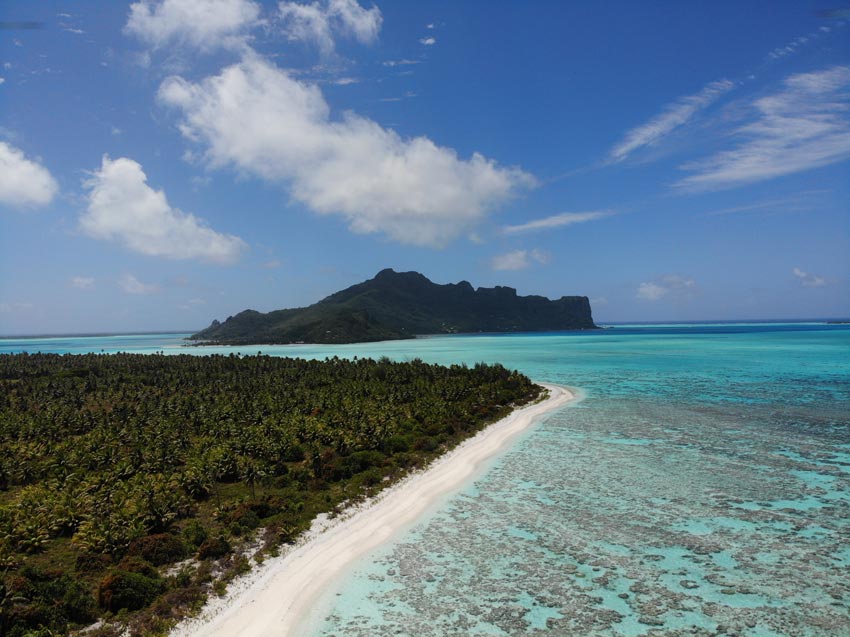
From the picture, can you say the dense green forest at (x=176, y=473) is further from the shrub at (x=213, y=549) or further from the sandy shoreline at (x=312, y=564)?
the sandy shoreline at (x=312, y=564)

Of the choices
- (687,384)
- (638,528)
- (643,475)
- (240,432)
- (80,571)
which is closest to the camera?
(80,571)

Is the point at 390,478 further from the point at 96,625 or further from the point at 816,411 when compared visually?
the point at 816,411

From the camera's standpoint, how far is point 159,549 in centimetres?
2844

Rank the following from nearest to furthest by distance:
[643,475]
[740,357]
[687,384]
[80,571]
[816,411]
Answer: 1. [80,571]
2. [643,475]
3. [816,411]
4. [687,384]
5. [740,357]

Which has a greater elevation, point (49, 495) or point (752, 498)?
point (49, 495)

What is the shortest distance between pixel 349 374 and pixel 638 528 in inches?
3004

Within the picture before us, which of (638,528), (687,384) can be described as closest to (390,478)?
(638,528)

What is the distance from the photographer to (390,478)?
146 ft

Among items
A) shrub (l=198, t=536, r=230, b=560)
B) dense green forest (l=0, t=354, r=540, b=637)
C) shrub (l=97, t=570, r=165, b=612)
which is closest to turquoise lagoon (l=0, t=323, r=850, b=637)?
shrub (l=198, t=536, r=230, b=560)

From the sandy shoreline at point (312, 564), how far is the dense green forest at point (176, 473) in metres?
1.41

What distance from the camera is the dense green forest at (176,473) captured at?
2430 cm

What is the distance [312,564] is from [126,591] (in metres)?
9.81

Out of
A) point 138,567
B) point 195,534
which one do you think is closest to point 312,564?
point 195,534

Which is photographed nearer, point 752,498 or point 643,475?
point 752,498
